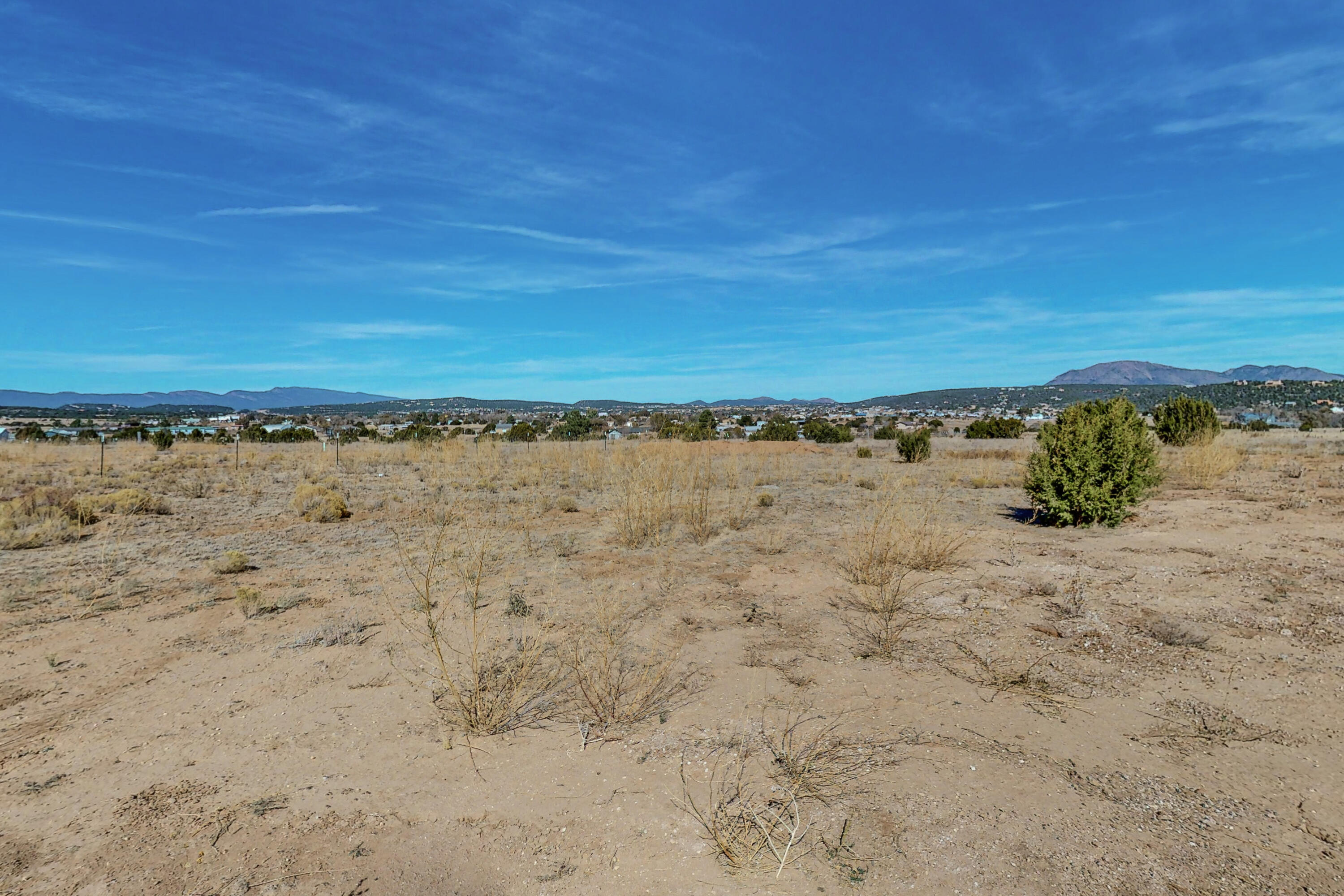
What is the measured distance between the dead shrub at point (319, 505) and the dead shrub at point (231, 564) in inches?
137

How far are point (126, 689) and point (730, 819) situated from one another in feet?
14.9

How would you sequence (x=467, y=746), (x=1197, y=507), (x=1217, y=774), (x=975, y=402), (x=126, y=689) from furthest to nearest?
(x=975, y=402) < (x=1197, y=507) < (x=126, y=689) < (x=467, y=746) < (x=1217, y=774)

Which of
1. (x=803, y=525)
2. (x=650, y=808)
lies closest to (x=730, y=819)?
(x=650, y=808)

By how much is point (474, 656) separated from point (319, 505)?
9857 millimetres

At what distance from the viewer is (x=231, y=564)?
8.00m

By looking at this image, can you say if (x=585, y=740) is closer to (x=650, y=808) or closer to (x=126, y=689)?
(x=650, y=808)

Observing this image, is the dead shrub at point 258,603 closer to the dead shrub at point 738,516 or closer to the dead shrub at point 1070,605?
the dead shrub at point 738,516

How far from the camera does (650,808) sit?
330cm

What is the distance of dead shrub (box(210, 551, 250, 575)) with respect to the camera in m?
8.01

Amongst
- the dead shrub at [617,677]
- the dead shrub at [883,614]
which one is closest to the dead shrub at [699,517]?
the dead shrub at [883,614]

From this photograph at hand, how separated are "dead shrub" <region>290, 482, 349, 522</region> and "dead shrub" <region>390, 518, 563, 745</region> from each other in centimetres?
545

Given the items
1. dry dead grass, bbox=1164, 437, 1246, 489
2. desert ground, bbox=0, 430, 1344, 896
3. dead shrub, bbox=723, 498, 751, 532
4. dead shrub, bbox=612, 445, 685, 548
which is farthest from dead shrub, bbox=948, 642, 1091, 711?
dry dead grass, bbox=1164, 437, 1246, 489

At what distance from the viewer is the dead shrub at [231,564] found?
8.01 meters

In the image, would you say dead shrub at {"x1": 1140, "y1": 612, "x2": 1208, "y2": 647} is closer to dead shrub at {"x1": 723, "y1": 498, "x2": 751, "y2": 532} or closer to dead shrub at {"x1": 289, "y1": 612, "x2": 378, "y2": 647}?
dead shrub at {"x1": 723, "y1": 498, "x2": 751, "y2": 532}
